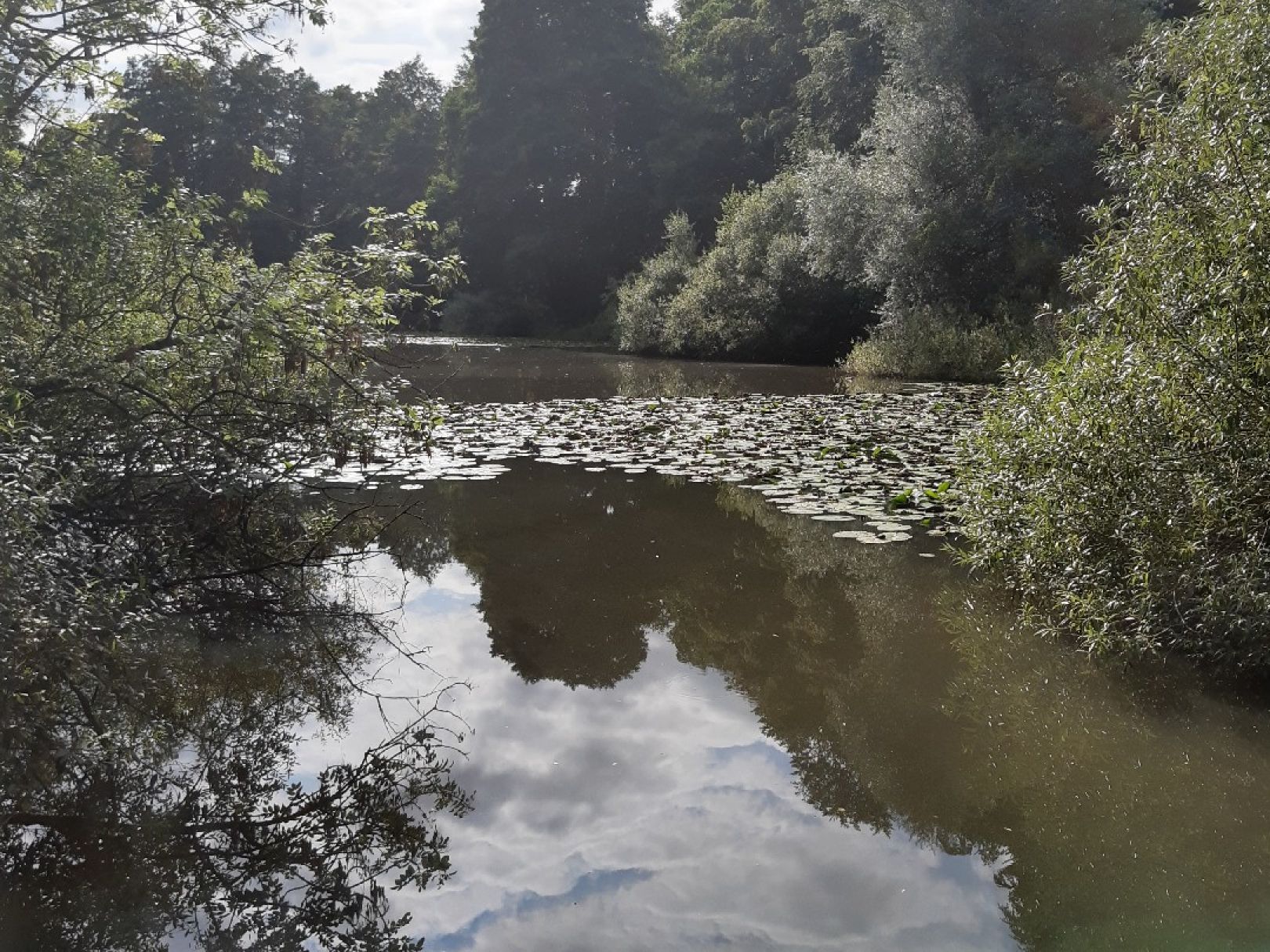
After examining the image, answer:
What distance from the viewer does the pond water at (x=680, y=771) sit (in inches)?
119

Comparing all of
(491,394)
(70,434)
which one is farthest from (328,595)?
(491,394)

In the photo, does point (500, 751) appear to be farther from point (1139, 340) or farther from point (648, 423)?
point (648, 423)

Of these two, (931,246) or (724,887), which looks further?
(931,246)

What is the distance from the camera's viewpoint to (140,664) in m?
4.65

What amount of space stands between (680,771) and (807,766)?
487 mm

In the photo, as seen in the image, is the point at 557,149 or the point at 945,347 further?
the point at 557,149

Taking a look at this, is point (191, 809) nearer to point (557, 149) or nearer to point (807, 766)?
point (807, 766)

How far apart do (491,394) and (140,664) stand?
483 inches

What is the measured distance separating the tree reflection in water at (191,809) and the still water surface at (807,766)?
0.55 ft

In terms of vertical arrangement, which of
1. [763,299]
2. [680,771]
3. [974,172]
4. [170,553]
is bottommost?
[680,771]

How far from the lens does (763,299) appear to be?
24.3m

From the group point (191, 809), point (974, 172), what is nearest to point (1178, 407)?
point (191, 809)

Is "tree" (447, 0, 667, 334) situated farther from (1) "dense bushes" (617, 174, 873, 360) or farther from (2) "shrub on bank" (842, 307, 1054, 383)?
(2) "shrub on bank" (842, 307, 1054, 383)

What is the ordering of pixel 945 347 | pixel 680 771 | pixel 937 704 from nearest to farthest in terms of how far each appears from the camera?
pixel 680 771 < pixel 937 704 < pixel 945 347
